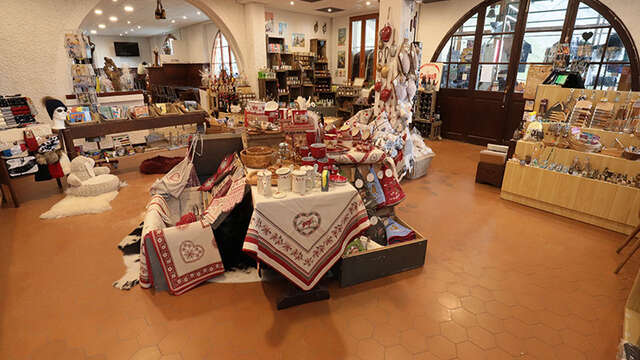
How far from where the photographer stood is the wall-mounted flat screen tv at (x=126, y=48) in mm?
18625

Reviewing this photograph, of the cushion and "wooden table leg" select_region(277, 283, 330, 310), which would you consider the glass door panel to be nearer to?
the cushion

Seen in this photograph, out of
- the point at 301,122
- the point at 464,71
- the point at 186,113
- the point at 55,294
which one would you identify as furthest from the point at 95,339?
the point at 464,71

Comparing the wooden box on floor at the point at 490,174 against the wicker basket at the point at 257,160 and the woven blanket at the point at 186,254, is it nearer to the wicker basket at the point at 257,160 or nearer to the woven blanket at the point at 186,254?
the wicker basket at the point at 257,160

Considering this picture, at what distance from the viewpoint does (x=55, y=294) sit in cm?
279

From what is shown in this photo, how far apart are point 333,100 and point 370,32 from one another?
2.29 m

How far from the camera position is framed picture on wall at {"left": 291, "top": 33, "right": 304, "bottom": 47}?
33.0ft

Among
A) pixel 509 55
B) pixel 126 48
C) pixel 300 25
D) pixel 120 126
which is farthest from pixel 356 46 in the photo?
pixel 126 48

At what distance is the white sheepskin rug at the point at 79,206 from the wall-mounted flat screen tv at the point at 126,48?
17.6 meters

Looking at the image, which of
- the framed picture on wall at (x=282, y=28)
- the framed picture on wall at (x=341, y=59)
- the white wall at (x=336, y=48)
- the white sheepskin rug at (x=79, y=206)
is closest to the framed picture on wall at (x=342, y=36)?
the white wall at (x=336, y=48)

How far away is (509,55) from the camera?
7.30m

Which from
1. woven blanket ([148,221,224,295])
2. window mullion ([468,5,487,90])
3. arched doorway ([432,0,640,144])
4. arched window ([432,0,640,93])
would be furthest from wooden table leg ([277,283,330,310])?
window mullion ([468,5,487,90])

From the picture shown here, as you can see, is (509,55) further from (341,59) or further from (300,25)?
(300,25)

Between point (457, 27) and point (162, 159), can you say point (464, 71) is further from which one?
point (162, 159)

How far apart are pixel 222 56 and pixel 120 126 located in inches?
343
